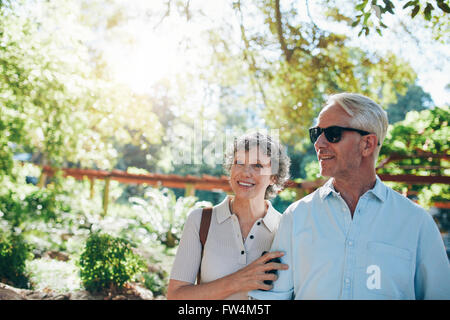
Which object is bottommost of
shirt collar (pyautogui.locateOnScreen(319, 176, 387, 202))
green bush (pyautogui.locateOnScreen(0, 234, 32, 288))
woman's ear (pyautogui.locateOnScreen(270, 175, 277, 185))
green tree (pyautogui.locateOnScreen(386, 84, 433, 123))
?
green bush (pyautogui.locateOnScreen(0, 234, 32, 288))

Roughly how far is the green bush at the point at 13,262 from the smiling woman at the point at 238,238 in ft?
15.1

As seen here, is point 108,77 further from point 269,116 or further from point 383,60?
point 383,60

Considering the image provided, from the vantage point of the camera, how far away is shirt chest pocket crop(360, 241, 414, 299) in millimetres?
1523

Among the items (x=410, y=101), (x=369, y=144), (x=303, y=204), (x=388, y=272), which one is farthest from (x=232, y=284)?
(x=410, y=101)

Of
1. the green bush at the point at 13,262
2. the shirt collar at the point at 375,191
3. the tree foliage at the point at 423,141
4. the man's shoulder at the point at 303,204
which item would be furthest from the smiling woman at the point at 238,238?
the tree foliage at the point at 423,141

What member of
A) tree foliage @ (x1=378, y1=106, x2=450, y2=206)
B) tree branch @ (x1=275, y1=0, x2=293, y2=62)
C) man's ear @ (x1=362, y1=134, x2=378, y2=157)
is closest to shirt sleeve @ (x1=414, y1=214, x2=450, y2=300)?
man's ear @ (x1=362, y1=134, x2=378, y2=157)

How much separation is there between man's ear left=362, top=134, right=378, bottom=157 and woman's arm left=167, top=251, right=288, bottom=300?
23.7 inches

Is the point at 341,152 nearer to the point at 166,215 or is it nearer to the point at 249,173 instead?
the point at 249,173

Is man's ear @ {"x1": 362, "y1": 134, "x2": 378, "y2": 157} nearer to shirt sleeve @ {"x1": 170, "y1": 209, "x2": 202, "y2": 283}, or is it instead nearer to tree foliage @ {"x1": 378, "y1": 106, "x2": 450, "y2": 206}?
shirt sleeve @ {"x1": 170, "y1": 209, "x2": 202, "y2": 283}

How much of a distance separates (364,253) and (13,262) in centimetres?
540
